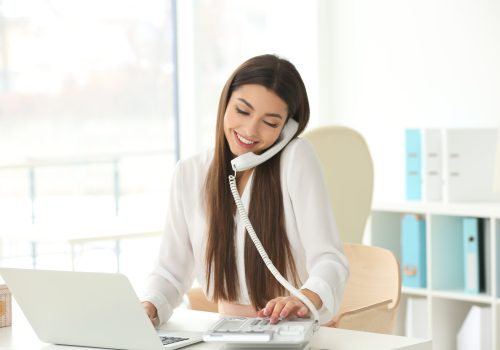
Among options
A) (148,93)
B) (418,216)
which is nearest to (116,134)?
(148,93)

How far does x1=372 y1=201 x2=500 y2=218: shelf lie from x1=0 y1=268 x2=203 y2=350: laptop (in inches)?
75.8

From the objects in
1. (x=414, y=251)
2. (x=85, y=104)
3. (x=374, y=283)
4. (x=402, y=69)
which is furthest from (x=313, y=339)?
(x=85, y=104)

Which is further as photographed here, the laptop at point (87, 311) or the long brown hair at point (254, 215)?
the long brown hair at point (254, 215)

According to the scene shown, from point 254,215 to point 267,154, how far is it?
0.14 m

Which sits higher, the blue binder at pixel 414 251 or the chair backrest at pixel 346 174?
the chair backrest at pixel 346 174

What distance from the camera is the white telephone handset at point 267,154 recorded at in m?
2.13

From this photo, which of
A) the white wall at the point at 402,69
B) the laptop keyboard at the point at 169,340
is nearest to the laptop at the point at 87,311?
the laptop keyboard at the point at 169,340

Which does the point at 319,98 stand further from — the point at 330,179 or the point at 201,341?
the point at 201,341

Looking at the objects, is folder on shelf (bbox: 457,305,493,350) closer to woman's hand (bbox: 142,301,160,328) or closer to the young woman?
the young woman

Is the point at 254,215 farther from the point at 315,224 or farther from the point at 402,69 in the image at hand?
the point at 402,69

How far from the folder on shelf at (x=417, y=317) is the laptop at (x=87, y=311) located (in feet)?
6.84

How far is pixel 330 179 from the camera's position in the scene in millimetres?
3408

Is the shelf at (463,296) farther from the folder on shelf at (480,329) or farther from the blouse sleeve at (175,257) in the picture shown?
the blouse sleeve at (175,257)

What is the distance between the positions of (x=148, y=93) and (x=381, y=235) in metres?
4.86
